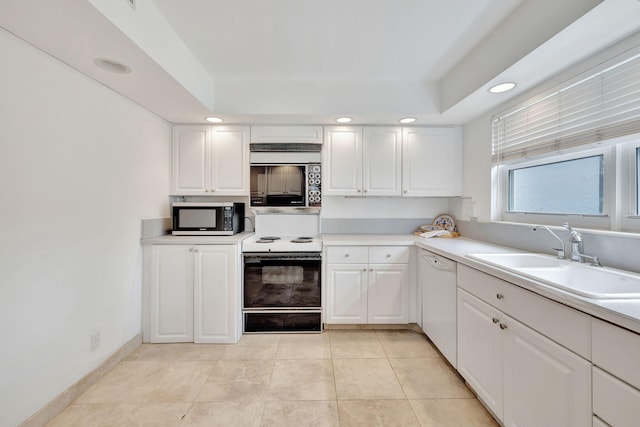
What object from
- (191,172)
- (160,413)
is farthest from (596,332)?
(191,172)

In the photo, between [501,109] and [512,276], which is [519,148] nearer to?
[501,109]

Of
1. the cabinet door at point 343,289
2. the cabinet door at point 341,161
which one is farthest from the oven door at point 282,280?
the cabinet door at point 341,161

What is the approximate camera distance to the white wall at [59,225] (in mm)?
1387

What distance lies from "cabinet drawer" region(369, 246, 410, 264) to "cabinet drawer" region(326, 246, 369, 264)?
0.22 ft

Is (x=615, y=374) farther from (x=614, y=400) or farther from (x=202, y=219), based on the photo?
(x=202, y=219)

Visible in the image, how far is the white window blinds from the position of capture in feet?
4.50

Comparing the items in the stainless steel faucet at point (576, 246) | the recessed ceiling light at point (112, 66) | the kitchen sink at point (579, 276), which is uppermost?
the recessed ceiling light at point (112, 66)

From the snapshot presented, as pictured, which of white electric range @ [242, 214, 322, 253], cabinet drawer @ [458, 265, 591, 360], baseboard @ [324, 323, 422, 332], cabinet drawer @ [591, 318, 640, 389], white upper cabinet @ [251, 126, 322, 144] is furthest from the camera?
white electric range @ [242, 214, 322, 253]

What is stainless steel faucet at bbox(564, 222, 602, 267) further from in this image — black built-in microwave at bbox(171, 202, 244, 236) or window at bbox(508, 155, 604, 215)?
black built-in microwave at bbox(171, 202, 244, 236)

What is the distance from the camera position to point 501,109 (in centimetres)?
230

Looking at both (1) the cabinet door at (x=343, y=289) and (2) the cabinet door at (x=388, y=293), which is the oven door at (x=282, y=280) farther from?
(2) the cabinet door at (x=388, y=293)

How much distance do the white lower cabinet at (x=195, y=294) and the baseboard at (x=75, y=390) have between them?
10.1 inches

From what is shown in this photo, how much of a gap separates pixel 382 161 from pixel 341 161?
43cm

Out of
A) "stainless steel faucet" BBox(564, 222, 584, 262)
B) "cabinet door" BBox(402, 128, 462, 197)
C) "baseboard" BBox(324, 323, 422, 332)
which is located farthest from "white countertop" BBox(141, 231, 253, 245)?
"stainless steel faucet" BBox(564, 222, 584, 262)
